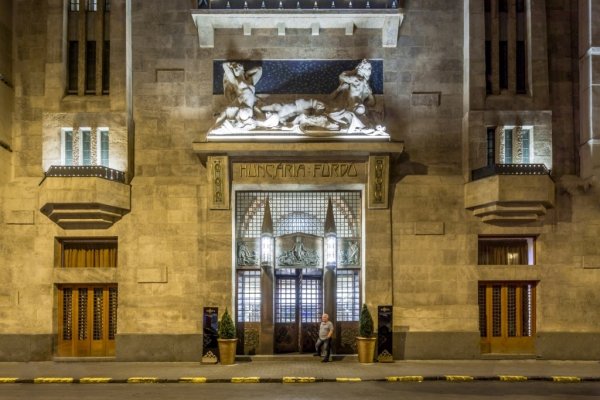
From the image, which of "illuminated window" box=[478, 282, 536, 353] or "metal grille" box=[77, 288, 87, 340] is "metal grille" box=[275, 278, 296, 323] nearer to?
"illuminated window" box=[478, 282, 536, 353]

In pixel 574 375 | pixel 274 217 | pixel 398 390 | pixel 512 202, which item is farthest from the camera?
pixel 274 217

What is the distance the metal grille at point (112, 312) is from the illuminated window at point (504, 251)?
1328cm

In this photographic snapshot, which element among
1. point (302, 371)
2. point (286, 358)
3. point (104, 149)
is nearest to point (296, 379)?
point (302, 371)

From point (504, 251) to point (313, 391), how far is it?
10.7m

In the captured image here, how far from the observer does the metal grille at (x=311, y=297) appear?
26797 mm

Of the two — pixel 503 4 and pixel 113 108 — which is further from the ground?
pixel 503 4

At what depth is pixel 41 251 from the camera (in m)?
26.1

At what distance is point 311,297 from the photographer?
26828 millimetres

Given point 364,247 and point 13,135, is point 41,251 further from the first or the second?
point 364,247

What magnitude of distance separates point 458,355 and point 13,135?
1777 centimetres

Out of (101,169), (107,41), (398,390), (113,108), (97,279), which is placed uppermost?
(107,41)

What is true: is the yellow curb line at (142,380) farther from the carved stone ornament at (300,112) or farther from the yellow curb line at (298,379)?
the carved stone ornament at (300,112)

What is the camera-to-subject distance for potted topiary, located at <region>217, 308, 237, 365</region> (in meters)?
24.8

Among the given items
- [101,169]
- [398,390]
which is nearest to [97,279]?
[101,169]
